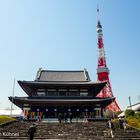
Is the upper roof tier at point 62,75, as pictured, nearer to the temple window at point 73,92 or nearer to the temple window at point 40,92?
the temple window at point 40,92

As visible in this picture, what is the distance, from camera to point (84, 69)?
154 ft

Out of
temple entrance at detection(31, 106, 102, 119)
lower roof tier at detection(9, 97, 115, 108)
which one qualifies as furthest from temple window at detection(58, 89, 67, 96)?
lower roof tier at detection(9, 97, 115, 108)

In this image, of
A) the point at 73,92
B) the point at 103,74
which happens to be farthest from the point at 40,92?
the point at 103,74

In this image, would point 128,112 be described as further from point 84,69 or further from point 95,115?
point 84,69

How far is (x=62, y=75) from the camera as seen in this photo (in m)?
46.0

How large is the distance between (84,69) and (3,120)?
22882 mm

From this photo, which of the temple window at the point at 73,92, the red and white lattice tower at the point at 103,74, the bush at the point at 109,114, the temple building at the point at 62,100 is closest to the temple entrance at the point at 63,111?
the temple building at the point at 62,100

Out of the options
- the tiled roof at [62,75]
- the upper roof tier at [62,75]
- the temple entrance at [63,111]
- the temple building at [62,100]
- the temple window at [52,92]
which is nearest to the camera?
the temple building at [62,100]

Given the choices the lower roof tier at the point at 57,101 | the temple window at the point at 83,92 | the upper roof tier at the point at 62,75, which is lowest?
the lower roof tier at the point at 57,101

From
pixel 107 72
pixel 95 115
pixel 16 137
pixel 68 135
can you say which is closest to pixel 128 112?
pixel 95 115

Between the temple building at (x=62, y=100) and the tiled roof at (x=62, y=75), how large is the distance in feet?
14.3

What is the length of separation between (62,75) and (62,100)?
11856 mm

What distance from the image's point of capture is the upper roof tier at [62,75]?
1681 inches

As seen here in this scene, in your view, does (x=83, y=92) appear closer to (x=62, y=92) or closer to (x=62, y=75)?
(x=62, y=92)
